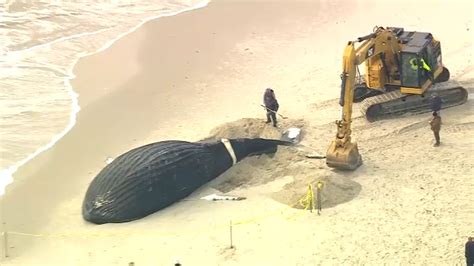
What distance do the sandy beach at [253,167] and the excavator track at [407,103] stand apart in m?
0.25

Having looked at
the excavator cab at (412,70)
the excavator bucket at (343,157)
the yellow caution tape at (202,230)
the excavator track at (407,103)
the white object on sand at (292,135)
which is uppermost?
the excavator cab at (412,70)

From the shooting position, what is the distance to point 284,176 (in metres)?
15.4

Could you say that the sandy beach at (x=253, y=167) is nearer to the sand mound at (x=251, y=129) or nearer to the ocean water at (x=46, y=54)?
the sand mound at (x=251, y=129)


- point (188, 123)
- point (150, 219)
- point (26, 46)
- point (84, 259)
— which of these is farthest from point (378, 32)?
point (26, 46)

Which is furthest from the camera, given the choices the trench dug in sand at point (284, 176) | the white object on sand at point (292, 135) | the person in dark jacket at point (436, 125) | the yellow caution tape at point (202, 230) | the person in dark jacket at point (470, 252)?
the white object on sand at point (292, 135)

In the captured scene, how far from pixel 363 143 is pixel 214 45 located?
9.35 m

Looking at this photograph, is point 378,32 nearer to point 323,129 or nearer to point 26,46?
point 323,129

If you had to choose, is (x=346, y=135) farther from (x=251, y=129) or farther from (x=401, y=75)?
(x=401, y=75)

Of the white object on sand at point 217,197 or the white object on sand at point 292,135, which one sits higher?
the white object on sand at point 292,135

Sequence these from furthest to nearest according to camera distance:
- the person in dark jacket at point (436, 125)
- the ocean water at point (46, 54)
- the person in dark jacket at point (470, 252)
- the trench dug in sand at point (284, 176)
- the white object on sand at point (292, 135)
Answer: the ocean water at point (46, 54)
the white object on sand at point (292, 135)
the person in dark jacket at point (436, 125)
the trench dug in sand at point (284, 176)
the person in dark jacket at point (470, 252)

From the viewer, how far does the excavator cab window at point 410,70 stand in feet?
59.6

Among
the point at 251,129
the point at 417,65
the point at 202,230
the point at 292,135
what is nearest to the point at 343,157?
the point at 292,135

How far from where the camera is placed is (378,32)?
17766 millimetres

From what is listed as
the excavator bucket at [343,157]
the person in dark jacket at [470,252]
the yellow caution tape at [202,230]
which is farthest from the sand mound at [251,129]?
the person in dark jacket at [470,252]
